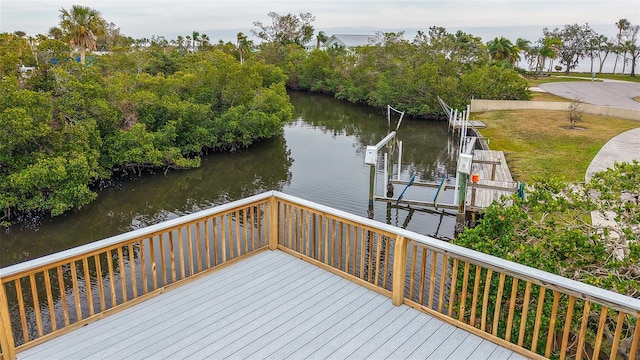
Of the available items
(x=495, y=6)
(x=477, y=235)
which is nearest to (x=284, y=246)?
(x=477, y=235)

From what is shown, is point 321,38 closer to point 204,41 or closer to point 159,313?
point 204,41

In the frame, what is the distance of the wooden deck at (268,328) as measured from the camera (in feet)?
10.0

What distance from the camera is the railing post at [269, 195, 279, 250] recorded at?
4.55 m

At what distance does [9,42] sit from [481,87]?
2158 centimetres

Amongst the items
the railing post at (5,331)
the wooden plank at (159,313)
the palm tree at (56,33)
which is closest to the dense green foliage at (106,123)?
the wooden plank at (159,313)

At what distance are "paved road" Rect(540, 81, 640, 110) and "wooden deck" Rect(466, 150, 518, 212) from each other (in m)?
13.6

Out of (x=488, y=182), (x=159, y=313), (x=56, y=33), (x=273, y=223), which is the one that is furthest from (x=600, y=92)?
(x=56, y=33)

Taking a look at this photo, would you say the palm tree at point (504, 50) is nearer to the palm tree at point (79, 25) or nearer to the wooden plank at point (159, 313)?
the palm tree at point (79, 25)

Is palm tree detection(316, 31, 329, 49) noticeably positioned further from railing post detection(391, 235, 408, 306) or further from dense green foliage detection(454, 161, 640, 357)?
railing post detection(391, 235, 408, 306)

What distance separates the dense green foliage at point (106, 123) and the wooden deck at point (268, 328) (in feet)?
25.8

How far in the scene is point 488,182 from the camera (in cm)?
1126

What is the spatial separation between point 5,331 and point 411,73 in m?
24.9

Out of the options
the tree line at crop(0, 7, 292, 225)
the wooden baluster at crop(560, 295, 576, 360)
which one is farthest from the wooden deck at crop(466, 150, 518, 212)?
the tree line at crop(0, 7, 292, 225)

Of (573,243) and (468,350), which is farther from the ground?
(573,243)
